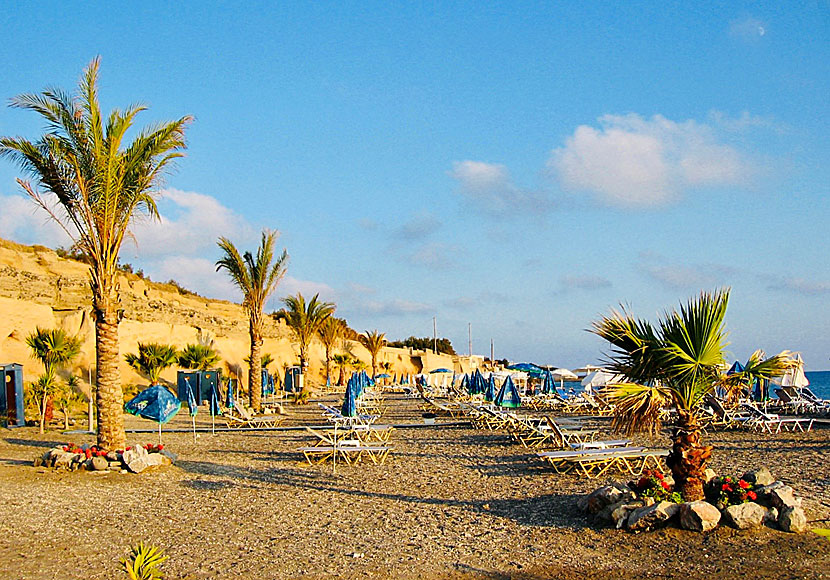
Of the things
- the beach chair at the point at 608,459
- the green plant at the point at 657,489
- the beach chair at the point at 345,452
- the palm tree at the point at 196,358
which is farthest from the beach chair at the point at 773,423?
the palm tree at the point at 196,358

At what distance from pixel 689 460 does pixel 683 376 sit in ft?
2.94

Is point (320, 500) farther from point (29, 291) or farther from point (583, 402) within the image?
point (29, 291)

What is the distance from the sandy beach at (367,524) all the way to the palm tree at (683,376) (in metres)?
0.85

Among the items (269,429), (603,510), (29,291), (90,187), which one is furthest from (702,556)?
(29,291)

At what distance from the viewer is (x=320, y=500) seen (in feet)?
31.2

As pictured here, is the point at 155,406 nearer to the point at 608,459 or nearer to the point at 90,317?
the point at 608,459

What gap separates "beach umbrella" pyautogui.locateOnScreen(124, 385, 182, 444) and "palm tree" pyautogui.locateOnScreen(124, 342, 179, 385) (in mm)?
12623

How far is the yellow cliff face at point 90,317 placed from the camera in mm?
27781

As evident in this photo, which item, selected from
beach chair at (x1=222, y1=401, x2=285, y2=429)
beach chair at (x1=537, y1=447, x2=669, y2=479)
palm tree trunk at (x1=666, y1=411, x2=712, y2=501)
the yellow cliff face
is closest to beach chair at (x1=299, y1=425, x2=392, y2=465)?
beach chair at (x1=537, y1=447, x2=669, y2=479)

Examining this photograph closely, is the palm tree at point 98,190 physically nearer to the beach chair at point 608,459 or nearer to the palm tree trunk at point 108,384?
the palm tree trunk at point 108,384

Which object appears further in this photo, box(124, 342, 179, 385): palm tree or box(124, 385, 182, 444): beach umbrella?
box(124, 342, 179, 385): palm tree

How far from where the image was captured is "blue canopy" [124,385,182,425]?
43.6 feet

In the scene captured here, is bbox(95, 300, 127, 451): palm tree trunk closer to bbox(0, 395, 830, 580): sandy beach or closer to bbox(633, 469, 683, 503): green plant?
bbox(0, 395, 830, 580): sandy beach

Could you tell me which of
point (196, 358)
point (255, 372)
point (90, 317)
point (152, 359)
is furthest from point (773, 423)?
point (90, 317)
